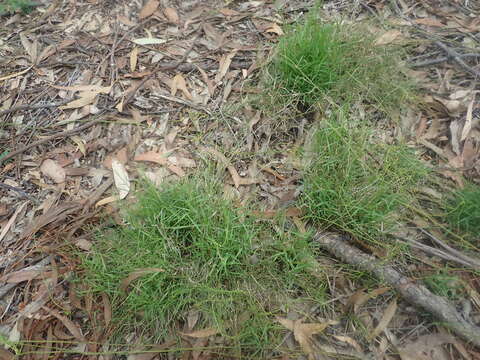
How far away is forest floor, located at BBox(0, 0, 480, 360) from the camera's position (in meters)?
1.48

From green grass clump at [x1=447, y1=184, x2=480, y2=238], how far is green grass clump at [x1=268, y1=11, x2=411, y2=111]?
0.60 metres

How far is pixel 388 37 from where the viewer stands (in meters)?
2.09

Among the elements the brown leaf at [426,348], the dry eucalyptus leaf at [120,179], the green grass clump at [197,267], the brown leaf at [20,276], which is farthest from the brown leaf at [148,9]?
the brown leaf at [426,348]

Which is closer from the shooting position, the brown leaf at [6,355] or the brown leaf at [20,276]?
the brown leaf at [6,355]

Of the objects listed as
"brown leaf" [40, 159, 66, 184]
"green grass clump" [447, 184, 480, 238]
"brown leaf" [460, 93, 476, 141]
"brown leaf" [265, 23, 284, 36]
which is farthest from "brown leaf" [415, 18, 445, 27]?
"brown leaf" [40, 159, 66, 184]

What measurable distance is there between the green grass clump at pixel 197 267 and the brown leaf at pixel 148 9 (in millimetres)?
1274

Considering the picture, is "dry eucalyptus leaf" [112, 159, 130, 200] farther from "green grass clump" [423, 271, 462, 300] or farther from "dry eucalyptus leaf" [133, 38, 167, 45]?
"green grass clump" [423, 271, 462, 300]

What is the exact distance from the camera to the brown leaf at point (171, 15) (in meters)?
2.29

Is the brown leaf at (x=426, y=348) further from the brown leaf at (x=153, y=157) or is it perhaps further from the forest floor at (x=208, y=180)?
the brown leaf at (x=153, y=157)

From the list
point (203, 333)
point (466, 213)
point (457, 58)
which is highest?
point (457, 58)

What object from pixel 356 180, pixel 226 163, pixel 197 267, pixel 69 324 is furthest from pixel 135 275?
pixel 356 180

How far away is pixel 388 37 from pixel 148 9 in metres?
1.49

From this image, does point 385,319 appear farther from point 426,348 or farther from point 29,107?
point 29,107

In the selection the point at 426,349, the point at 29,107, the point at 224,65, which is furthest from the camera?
the point at 224,65
